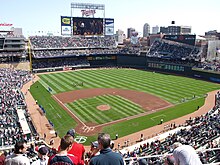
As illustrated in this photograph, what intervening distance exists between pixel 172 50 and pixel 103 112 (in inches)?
1661

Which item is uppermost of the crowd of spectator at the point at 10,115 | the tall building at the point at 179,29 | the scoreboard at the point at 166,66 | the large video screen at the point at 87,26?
the tall building at the point at 179,29

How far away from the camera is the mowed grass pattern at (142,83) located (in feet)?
130

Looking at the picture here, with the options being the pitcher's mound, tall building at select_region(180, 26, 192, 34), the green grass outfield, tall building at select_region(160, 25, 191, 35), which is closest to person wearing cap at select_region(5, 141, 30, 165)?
the green grass outfield

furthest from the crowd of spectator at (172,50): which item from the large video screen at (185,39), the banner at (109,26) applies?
the banner at (109,26)

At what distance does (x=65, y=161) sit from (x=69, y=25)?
70.0 m

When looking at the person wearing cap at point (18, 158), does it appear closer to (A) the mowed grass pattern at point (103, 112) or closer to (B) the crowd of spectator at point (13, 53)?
(A) the mowed grass pattern at point (103, 112)

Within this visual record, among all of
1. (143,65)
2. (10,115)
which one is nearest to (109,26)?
(143,65)

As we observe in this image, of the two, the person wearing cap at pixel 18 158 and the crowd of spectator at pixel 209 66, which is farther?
the crowd of spectator at pixel 209 66

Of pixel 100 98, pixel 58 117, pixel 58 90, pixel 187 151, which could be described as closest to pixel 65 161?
pixel 187 151

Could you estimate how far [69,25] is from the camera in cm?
7019

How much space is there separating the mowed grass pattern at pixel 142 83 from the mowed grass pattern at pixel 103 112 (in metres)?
7.31

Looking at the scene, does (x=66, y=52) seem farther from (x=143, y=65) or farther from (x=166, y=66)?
(x=166, y=66)

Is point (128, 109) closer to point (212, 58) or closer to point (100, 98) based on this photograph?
point (100, 98)

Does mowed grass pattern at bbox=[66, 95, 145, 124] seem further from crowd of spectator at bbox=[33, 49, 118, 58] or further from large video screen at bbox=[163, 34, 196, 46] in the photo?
large video screen at bbox=[163, 34, 196, 46]
